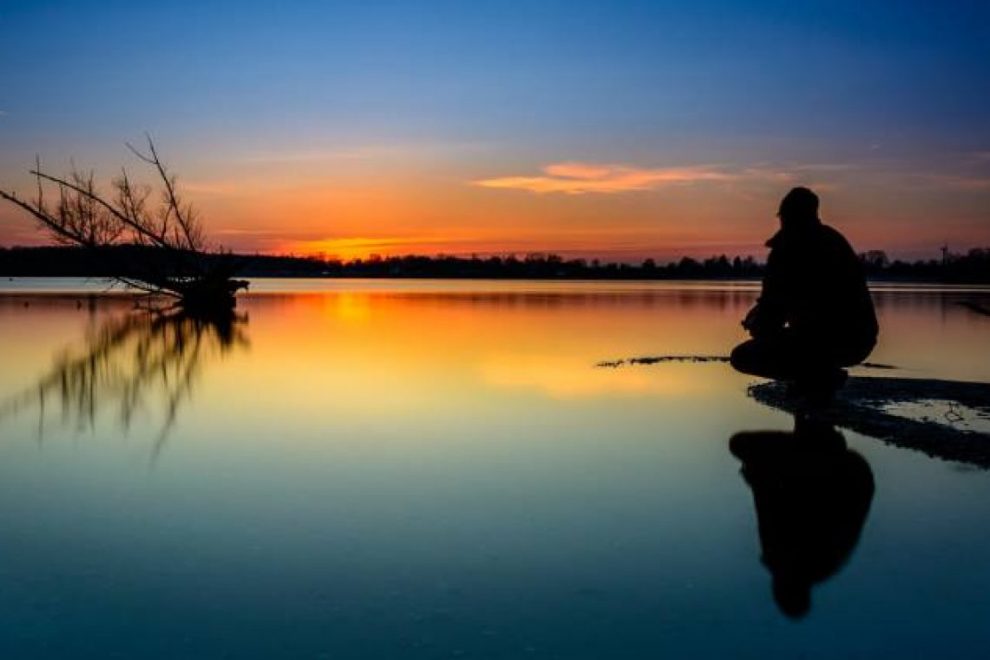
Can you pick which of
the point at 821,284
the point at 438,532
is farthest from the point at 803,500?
the point at 821,284

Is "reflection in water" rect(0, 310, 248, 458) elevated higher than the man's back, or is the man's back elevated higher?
the man's back

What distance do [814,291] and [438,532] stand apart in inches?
209

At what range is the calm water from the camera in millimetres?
3811

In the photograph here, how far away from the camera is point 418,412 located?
10656 millimetres

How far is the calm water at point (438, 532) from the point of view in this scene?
381 cm

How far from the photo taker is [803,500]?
6.14 metres

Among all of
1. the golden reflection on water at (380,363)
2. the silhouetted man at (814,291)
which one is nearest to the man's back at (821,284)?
the silhouetted man at (814,291)

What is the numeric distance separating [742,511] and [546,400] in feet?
19.2

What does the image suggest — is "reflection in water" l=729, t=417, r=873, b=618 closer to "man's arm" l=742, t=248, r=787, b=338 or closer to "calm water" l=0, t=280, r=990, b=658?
"calm water" l=0, t=280, r=990, b=658

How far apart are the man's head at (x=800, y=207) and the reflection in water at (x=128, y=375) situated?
6606mm

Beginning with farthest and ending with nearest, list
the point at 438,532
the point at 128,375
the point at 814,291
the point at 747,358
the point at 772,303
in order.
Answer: the point at 128,375
the point at 747,358
the point at 772,303
the point at 814,291
the point at 438,532

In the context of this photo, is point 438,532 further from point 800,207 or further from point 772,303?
point 800,207

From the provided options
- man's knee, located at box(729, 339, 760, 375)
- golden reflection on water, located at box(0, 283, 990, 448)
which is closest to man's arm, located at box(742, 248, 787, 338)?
man's knee, located at box(729, 339, 760, 375)

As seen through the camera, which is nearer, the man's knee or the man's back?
the man's back
